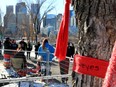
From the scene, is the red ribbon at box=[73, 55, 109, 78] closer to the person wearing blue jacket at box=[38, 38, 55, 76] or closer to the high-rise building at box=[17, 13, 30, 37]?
the person wearing blue jacket at box=[38, 38, 55, 76]

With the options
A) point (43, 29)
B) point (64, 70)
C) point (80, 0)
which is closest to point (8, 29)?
point (43, 29)

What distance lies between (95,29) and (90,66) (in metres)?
0.25

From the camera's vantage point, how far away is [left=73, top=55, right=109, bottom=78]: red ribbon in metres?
2.10

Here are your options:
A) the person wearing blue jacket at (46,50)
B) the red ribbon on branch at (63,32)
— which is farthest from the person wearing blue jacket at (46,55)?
the red ribbon on branch at (63,32)

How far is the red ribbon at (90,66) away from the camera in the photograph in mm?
2096

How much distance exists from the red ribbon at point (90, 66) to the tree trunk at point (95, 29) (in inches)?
1.3

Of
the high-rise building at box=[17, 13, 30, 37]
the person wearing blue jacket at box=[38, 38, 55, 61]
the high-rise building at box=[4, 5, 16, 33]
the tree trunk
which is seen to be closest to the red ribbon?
the tree trunk

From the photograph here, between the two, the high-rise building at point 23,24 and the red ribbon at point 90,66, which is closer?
the red ribbon at point 90,66

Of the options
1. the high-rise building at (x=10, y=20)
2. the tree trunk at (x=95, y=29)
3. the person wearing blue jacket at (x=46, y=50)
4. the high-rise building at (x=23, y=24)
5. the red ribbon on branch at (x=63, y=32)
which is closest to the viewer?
the tree trunk at (x=95, y=29)

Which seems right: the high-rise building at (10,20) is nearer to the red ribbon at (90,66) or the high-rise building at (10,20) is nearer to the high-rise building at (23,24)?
the high-rise building at (23,24)

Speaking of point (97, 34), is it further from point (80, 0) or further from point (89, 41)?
point (80, 0)

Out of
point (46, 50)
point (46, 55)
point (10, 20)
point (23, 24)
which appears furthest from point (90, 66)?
point (10, 20)

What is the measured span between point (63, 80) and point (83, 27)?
696 centimetres

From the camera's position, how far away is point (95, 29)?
6.95ft
